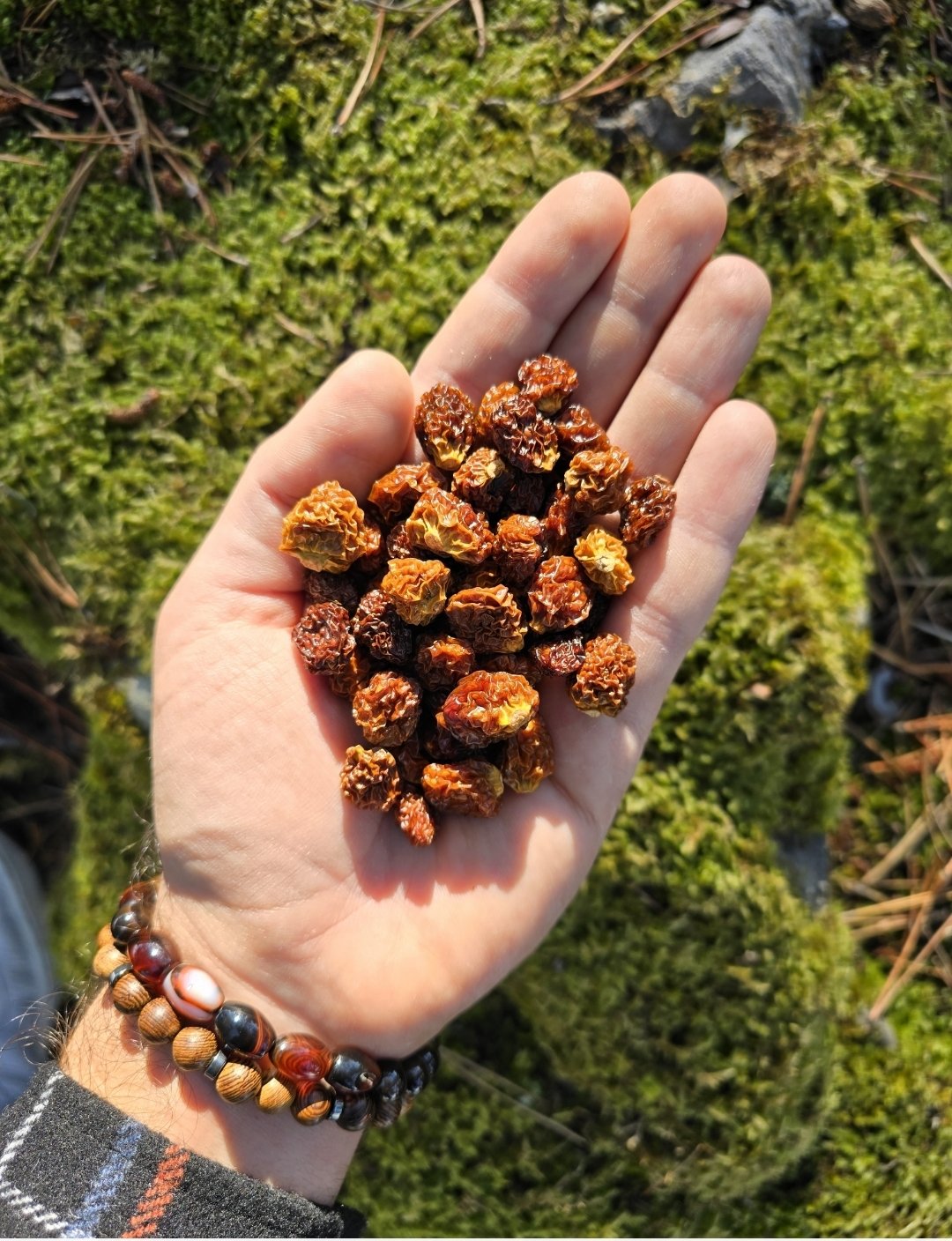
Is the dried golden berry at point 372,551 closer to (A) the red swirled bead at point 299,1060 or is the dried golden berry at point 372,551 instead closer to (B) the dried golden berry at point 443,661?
(B) the dried golden berry at point 443,661

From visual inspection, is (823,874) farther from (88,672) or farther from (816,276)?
(88,672)

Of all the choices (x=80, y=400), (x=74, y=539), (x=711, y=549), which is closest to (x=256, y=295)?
(x=80, y=400)

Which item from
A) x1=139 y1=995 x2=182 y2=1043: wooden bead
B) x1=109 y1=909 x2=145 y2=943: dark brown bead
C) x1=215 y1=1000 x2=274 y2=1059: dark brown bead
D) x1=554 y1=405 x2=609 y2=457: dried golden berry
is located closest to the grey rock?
x1=554 y1=405 x2=609 y2=457: dried golden berry

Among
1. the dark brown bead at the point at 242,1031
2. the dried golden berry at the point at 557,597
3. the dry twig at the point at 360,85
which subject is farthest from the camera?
the dry twig at the point at 360,85

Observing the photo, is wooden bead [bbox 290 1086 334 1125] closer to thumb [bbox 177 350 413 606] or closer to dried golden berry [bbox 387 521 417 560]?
thumb [bbox 177 350 413 606]

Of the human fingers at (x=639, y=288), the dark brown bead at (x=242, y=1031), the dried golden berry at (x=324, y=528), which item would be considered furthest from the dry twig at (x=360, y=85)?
the dark brown bead at (x=242, y=1031)

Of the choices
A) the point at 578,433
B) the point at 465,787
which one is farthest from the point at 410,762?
the point at 578,433

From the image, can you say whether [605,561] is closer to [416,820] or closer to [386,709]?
[386,709]
